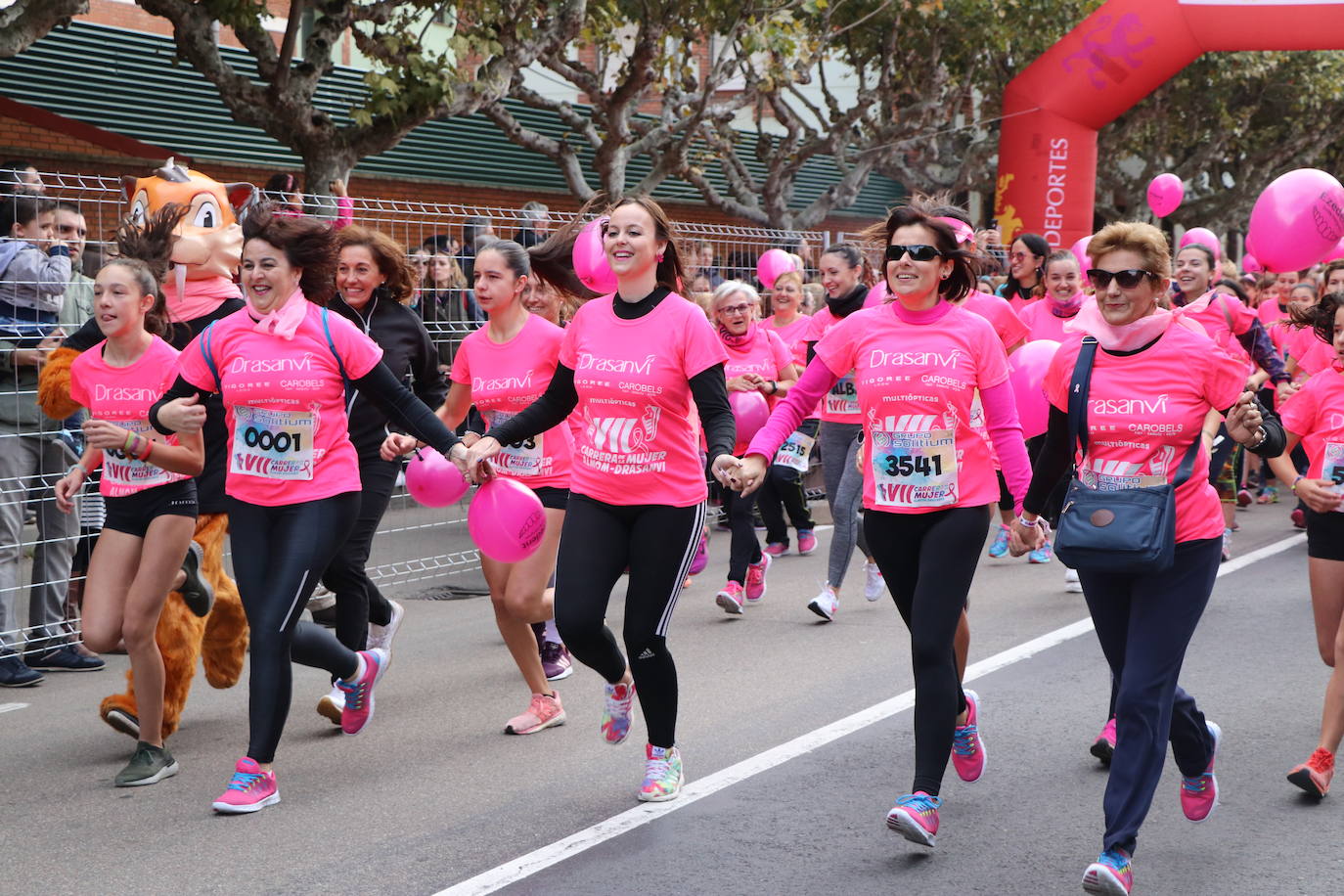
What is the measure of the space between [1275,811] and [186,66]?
14.3 metres

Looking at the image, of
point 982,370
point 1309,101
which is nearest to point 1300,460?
point 982,370

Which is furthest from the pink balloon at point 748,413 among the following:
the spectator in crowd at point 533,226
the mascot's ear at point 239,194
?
the spectator in crowd at point 533,226

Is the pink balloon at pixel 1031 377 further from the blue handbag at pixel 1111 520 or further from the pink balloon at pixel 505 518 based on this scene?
the pink balloon at pixel 505 518

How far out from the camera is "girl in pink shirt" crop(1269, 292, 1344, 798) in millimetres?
5336

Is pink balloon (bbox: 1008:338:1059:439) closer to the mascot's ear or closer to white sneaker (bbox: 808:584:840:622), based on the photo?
white sneaker (bbox: 808:584:840:622)

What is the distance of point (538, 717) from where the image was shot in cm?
633

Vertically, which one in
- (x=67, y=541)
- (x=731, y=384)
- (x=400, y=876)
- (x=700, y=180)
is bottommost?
(x=400, y=876)

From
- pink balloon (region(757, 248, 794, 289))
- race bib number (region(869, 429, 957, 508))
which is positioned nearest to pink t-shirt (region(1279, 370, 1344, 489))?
race bib number (region(869, 429, 957, 508))

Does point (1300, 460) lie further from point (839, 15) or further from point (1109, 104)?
point (839, 15)

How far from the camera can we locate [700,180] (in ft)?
61.1

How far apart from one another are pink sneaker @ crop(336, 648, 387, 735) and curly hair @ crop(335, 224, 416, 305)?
178 centimetres

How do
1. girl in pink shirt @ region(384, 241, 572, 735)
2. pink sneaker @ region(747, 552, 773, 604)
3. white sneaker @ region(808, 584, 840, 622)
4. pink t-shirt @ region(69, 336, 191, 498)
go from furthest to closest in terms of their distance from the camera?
1. pink sneaker @ region(747, 552, 773, 604)
2. white sneaker @ region(808, 584, 840, 622)
3. girl in pink shirt @ region(384, 241, 572, 735)
4. pink t-shirt @ region(69, 336, 191, 498)

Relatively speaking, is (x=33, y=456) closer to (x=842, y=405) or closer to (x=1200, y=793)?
(x=842, y=405)

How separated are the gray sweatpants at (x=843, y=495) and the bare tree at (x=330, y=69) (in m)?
4.95
